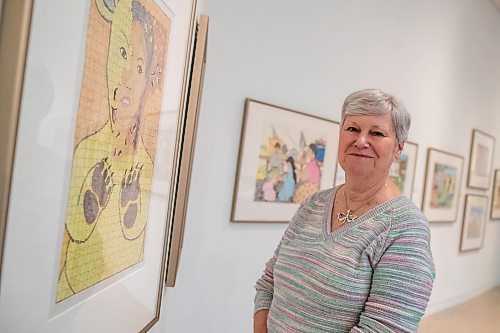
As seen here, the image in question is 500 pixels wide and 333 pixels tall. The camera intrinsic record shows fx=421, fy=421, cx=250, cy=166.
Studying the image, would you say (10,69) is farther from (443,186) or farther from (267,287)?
(443,186)

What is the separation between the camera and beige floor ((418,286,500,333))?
337 centimetres

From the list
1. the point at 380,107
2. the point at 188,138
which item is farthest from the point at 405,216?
the point at 188,138

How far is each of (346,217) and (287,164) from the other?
113 centimetres

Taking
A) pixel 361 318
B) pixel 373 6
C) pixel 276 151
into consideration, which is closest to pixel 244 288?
pixel 276 151

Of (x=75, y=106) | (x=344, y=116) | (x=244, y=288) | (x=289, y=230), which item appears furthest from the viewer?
(x=244, y=288)

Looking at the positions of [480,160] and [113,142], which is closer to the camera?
[113,142]

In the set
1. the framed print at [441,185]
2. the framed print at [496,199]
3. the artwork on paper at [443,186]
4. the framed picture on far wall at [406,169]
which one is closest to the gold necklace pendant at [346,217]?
the framed picture on far wall at [406,169]

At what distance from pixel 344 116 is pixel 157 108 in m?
0.51

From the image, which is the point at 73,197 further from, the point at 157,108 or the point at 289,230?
the point at 289,230

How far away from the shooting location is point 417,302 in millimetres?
954

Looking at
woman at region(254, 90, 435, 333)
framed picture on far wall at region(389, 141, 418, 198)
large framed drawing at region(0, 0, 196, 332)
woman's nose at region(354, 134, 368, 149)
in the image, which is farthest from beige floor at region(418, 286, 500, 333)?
large framed drawing at region(0, 0, 196, 332)

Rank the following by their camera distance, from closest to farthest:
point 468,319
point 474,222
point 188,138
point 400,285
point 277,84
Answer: point 400,285
point 188,138
point 277,84
point 468,319
point 474,222

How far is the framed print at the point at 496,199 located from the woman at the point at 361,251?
4292mm

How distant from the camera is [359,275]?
1012 millimetres
